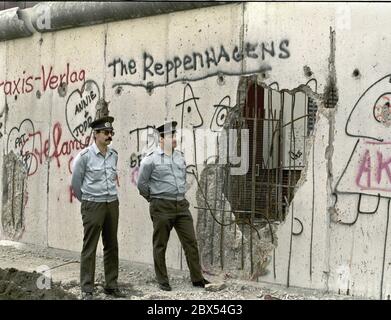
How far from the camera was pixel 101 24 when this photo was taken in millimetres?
7988

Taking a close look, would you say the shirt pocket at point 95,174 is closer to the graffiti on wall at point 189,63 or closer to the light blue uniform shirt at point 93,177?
the light blue uniform shirt at point 93,177

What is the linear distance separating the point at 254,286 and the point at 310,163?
152 cm

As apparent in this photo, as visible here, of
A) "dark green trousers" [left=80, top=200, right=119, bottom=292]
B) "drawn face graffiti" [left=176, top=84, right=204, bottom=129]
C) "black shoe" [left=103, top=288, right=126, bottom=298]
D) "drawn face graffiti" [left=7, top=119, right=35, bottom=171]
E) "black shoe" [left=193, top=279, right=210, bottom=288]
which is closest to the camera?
"dark green trousers" [left=80, top=200, right=119, bottom=292]

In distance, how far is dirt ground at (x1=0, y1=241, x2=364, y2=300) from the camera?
6.24 metres

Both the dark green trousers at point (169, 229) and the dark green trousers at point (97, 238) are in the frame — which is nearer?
the dark green trousers at point (97, 238)

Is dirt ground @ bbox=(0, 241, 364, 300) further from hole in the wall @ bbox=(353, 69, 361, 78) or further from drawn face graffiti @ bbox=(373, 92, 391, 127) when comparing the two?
hole in the wall @ bbox=(353, 69, 361, 78)

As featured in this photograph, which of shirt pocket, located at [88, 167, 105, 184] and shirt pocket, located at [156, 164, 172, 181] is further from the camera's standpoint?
shirt pocket, located at [156, 164, 172, 181]

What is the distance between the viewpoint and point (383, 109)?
589cm

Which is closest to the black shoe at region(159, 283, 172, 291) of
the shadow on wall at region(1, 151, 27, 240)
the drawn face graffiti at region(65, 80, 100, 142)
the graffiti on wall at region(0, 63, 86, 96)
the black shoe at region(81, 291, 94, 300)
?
the black shoe at region(81, 291, 94, 300)

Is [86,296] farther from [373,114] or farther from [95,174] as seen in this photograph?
[373,114]

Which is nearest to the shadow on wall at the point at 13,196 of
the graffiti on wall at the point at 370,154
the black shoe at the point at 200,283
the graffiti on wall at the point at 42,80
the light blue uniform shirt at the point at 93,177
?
the graffiti on wall at the point at 42,80

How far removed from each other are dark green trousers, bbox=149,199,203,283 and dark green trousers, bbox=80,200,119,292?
0.45m

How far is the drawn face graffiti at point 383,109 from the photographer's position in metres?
5.86
